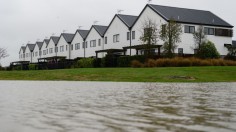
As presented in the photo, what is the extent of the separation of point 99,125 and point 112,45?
50933 millimetres

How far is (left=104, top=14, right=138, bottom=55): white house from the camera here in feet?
170

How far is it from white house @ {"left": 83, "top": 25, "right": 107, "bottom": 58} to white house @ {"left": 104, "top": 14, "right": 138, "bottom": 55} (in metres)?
2.22

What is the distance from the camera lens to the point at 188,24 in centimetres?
4566

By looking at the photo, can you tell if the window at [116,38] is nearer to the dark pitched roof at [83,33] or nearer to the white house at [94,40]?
the white house at [94,40]

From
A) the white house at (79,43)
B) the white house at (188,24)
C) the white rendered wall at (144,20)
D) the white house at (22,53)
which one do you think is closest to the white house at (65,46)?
the white house at (79,43)

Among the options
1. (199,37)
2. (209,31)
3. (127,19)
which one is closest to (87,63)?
(127,19)

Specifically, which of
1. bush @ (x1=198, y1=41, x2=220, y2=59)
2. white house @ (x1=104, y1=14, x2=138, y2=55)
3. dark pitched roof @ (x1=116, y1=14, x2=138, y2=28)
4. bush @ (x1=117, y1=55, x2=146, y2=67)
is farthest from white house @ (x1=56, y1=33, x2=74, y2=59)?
bush @ (x1=198, y1=41, x2=220, y2=59)

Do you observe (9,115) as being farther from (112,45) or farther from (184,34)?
(112,45)

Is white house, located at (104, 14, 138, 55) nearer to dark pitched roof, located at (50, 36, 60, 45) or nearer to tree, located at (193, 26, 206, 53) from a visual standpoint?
tree, located at (193, 26, 206, 53)

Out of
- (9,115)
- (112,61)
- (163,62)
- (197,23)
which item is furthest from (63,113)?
(197,23)

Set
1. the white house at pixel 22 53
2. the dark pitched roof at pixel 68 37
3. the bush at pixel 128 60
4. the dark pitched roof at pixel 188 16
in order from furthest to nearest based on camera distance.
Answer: the white house at pixel 22 53 → the dark pitched roof at pixel 68 37 → the dark pitched roof at pixel 188 16 → the bush at pixel 128 60

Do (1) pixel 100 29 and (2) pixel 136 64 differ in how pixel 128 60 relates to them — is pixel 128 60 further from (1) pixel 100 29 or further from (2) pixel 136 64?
(1) pixel 100 29

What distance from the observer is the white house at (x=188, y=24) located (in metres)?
45.2

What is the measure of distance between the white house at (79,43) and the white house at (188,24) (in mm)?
16502
